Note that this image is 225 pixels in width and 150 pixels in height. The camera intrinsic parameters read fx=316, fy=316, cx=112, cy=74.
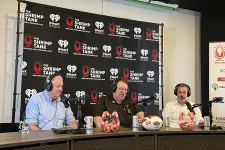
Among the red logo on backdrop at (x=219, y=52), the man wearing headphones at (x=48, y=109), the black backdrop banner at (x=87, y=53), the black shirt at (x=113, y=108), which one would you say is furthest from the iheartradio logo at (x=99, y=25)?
the red logo on backdrop at (x=219, y=52)

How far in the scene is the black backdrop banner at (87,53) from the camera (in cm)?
385

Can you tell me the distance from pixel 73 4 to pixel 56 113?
172cm

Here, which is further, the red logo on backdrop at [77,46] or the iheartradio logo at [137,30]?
the iheartradio logo at [137,30]

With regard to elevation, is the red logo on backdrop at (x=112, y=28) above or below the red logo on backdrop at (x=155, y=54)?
above

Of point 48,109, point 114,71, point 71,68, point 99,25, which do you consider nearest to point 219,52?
point 114,71

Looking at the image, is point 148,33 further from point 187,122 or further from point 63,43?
point 187,122

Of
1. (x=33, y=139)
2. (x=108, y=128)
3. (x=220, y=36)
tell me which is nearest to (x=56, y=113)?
(x=108, y=128)

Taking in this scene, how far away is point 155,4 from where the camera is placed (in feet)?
16.4

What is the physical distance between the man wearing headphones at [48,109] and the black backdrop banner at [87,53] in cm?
48

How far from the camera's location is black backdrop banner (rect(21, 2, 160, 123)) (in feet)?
12.6

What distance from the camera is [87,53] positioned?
428cm

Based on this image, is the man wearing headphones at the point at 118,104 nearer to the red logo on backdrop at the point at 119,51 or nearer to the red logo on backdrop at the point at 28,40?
the red logo on backdrop at the point at 119,51

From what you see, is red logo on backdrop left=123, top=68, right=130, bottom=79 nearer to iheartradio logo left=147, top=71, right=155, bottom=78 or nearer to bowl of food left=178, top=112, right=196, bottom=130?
iheartradio logo left=147, top=71, right=155, bottom=78

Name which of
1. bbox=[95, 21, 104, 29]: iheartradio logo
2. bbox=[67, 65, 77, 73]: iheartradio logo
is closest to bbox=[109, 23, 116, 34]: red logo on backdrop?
bbox=[95, 21, 104, 29]: iheartradio logo
